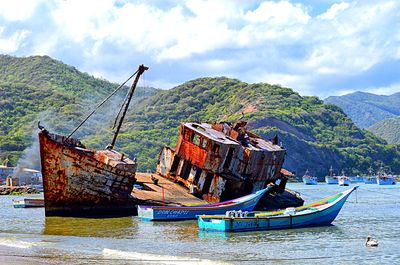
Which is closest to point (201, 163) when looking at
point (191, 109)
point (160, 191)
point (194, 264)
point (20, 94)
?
point (160, 191)

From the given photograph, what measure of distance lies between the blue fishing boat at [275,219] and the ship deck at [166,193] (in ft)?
20.6

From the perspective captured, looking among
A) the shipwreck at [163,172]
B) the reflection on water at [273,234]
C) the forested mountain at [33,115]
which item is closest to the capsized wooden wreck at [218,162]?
the shipwreck at [163,172]

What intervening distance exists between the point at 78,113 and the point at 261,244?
424ft

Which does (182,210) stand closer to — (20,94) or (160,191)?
(160,191)

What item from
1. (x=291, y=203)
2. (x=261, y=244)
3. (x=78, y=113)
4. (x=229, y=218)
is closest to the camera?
(x=261, y=244)

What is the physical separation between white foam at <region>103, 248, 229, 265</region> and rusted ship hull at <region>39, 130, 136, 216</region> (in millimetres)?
9358

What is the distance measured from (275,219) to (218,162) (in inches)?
305

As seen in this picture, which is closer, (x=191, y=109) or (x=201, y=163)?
(x=201, y=163)

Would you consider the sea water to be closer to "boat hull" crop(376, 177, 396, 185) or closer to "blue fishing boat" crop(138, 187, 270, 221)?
"blue fishing boat" crop(138, 187, 270, 221)

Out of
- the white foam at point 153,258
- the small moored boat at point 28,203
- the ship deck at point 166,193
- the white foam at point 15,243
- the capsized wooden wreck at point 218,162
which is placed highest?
the capsized wooden wreck at point 218,162

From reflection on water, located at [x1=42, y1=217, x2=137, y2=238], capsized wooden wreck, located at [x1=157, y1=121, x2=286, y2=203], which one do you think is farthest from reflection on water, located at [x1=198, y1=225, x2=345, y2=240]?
capsized wooden wreck, located at [x1=157, y1=121, x2=286, y2=203]

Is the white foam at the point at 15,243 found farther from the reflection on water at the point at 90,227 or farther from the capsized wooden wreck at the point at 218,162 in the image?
the capsized wooden wreck at the point at 218,162

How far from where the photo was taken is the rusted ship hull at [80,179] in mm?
31641

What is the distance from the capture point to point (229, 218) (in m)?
28.0
